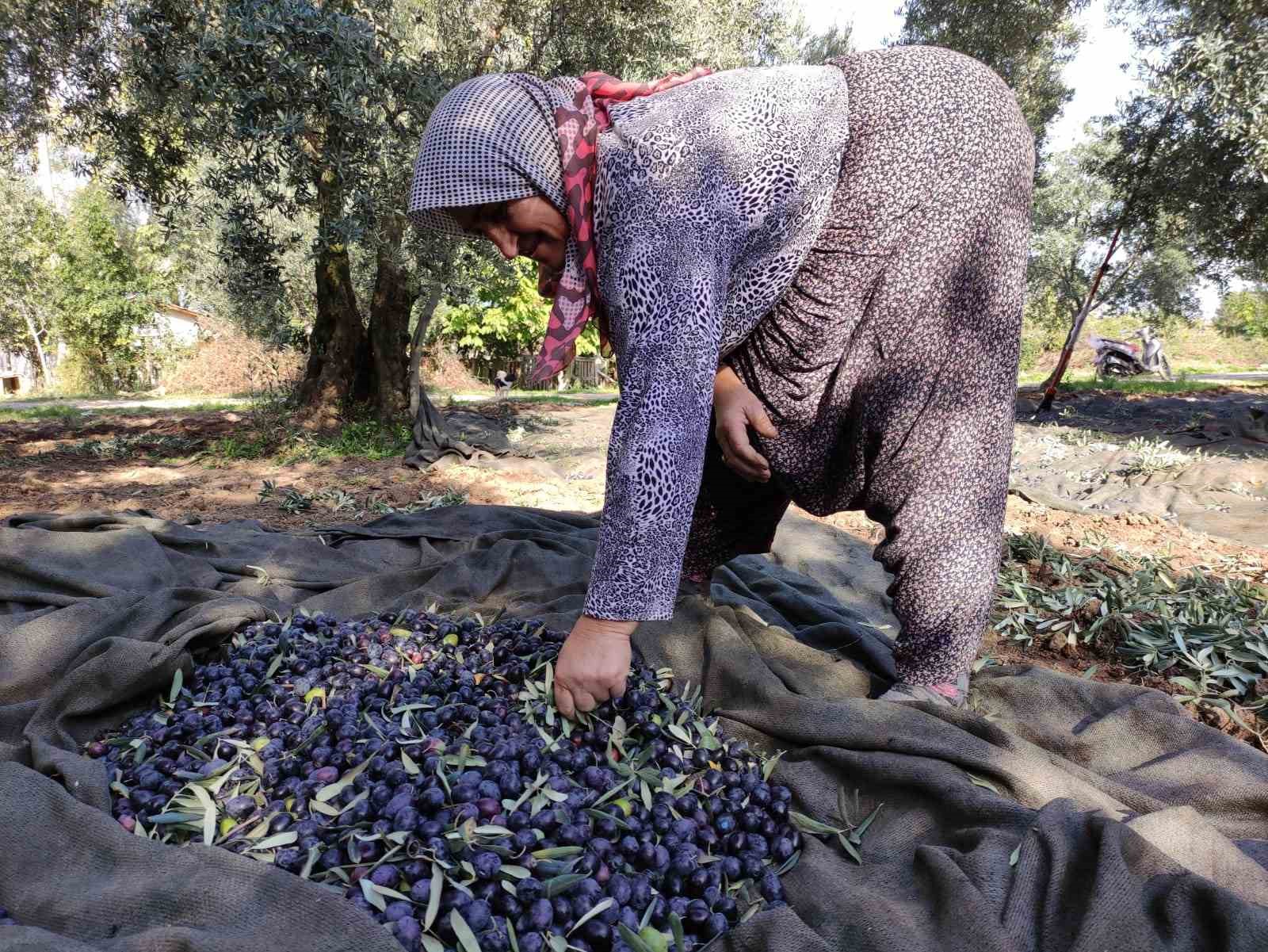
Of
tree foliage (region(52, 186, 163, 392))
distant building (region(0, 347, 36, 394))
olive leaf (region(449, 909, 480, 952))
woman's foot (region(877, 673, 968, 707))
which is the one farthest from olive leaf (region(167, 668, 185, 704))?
distant building (region(0, 347, 36, 394))

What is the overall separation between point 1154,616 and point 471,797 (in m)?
2.88

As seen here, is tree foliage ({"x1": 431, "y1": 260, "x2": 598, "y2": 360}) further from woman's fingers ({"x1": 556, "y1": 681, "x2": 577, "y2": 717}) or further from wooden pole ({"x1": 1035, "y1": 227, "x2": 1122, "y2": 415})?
woman's fingers ({"x1": 556, "y1": 681, "x2": 577, "y2": 717})

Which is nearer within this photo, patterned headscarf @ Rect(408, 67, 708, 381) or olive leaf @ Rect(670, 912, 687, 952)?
olive leaf @ Rect(670, 912, 687, 952)

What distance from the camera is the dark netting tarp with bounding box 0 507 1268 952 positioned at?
3.88 feet

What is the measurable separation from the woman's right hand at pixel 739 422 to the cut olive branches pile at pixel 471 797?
688 millimetres

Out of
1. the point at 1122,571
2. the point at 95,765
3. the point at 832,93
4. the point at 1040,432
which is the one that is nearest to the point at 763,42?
the point at 1040,432

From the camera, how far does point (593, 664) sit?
1.68 metres

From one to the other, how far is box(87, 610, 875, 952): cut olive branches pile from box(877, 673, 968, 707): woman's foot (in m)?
0.54

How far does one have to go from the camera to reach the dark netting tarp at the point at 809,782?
1.18m

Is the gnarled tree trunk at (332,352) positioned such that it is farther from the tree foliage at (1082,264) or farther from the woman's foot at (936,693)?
the tree foliage at (1082,264)

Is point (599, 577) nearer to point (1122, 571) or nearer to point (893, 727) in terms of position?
point (893, 727)

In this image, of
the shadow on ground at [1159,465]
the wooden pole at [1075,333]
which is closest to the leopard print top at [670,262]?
the shadow on ground at [1159,465]

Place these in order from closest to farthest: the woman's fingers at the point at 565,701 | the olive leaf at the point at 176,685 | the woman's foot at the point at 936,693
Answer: the woman's fingers at the point at 565,701 < the olive leaf at the point at 176,685 < the woman's foot at the point at 936,693

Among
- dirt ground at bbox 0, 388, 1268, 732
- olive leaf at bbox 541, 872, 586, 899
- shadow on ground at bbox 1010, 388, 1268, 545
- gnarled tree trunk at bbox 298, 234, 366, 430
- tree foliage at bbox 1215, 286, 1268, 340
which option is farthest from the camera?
tree foliage at bbox 1215, 286, 1268, 340
